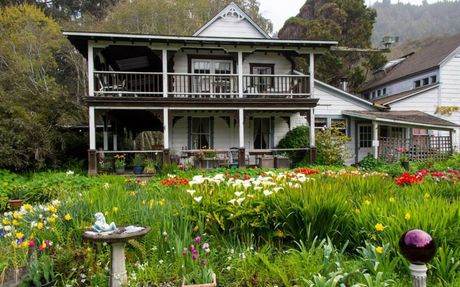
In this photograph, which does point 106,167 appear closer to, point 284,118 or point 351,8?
point 284,118

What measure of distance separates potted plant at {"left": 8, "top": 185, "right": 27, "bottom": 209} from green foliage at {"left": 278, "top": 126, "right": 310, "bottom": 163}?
11.0 meters

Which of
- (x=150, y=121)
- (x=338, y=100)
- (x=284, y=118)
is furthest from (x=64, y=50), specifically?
(x=338, y=100)

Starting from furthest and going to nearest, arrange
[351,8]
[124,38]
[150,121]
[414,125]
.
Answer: [351,8]
[150,121]
[414,125]
[124,38]

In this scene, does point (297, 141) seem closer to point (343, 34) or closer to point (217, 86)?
point (217, 86)

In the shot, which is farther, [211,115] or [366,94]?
[366,94]

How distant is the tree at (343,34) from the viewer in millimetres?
29797

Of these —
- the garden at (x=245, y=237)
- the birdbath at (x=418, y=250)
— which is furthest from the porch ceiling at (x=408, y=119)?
the birdbath at (x=418, y=250)

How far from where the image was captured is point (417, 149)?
53.9 ft

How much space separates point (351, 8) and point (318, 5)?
6.24 metres

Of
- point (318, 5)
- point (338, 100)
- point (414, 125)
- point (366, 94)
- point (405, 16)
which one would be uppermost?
point (405, 16)

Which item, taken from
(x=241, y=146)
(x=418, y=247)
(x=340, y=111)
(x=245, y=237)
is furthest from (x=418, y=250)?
(x=340, y=111)

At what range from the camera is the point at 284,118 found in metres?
17.6

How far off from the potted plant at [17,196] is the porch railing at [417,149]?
619 inches

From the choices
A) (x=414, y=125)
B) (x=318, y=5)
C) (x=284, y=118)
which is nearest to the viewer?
(x=414, y=125)
